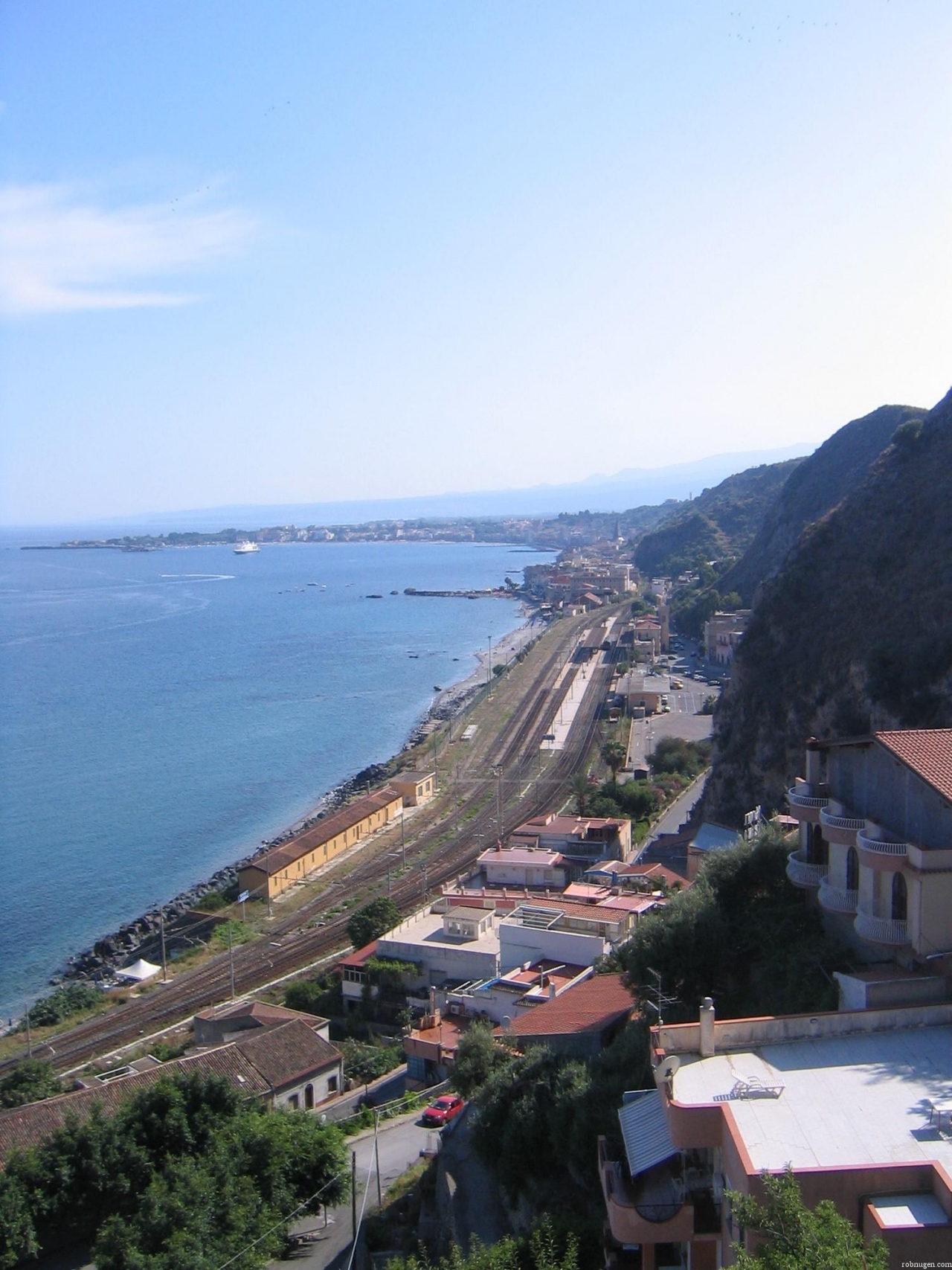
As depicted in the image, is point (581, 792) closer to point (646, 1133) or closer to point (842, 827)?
point (842, 827)

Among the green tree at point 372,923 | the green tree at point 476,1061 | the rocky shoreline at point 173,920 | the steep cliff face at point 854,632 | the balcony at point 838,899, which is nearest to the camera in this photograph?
the balcony at point 838,899

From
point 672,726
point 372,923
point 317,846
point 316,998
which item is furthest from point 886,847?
point 672,726

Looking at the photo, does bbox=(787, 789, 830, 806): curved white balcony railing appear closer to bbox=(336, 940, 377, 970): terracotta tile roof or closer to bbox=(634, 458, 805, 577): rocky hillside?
bbox=(336, 940, 377, 970): terracotta tile roof

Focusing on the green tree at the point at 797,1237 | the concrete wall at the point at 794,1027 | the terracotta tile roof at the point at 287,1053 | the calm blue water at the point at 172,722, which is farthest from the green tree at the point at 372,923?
the green tree at the point at 797,1237

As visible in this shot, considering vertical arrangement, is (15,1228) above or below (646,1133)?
below

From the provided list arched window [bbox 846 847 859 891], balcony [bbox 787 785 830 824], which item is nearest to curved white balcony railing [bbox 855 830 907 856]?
arched window [bbox 846 847 859 891]

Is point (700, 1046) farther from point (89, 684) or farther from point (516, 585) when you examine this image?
point (516, 585)

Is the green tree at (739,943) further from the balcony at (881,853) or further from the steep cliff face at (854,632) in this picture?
the steep cliff face at (854,632)
